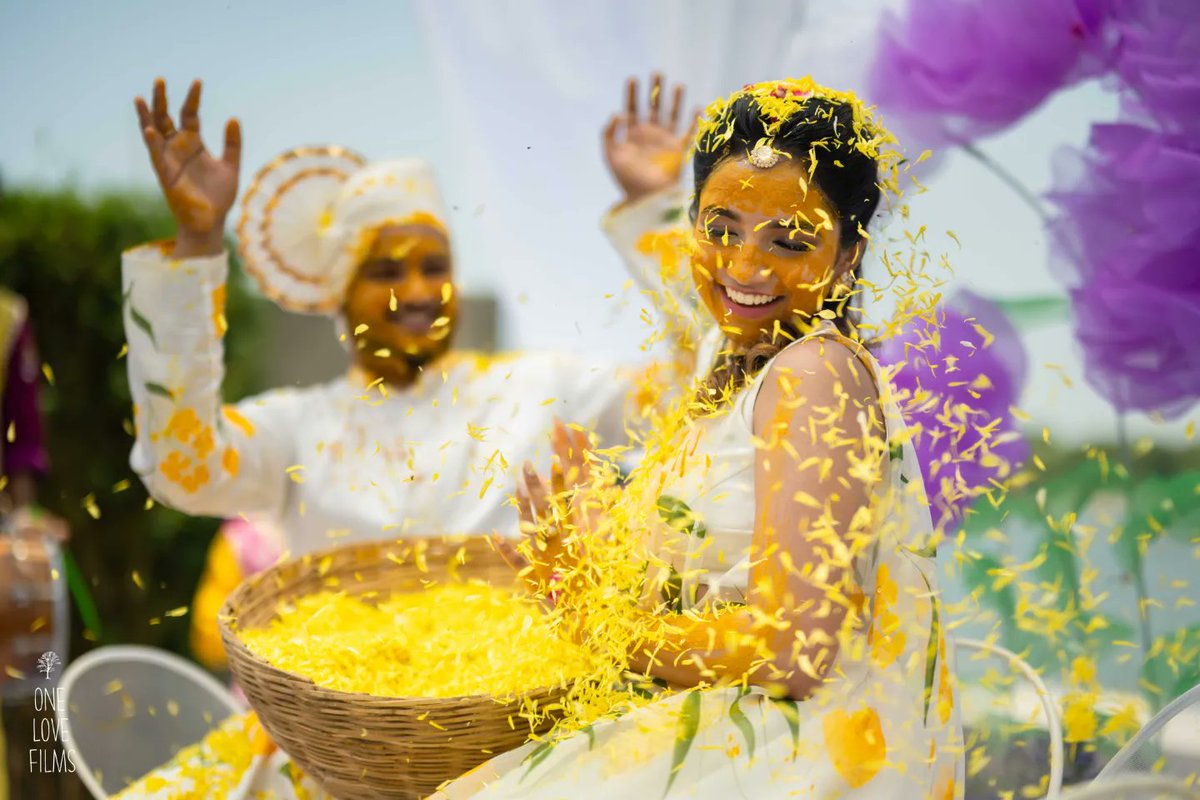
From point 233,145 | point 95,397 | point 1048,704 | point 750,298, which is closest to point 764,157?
point 750,298

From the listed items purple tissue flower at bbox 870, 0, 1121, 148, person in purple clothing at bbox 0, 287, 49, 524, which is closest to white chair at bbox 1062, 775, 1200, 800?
purple tissue flower at bbox 870, 0, 1121, 148

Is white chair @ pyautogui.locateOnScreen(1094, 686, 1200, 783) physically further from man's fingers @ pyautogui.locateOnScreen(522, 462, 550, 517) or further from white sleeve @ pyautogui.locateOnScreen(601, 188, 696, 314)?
white sleeve @ pyautogui.locateOnScreen(601, 188, 696, 314)

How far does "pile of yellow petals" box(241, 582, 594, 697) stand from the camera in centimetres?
130

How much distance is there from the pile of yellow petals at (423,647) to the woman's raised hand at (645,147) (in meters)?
0.96

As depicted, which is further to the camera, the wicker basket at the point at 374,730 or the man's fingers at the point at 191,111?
the man's fingers at the point at 191,111

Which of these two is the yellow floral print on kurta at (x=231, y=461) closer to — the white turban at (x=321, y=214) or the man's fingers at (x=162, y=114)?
the white turban at (x=321, y=214)

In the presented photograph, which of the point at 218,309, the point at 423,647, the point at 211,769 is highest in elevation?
the point at 218,309

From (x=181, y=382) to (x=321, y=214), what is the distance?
581 millimetres

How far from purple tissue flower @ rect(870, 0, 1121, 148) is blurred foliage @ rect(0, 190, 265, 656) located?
2.96 meters

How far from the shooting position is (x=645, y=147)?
7.15 feet

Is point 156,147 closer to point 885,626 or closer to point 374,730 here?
point 374,730

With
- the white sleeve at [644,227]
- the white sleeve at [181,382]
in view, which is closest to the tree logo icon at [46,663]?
the white sleeve at [181,382]

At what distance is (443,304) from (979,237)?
1077 mm

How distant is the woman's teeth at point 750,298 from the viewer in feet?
4.15
